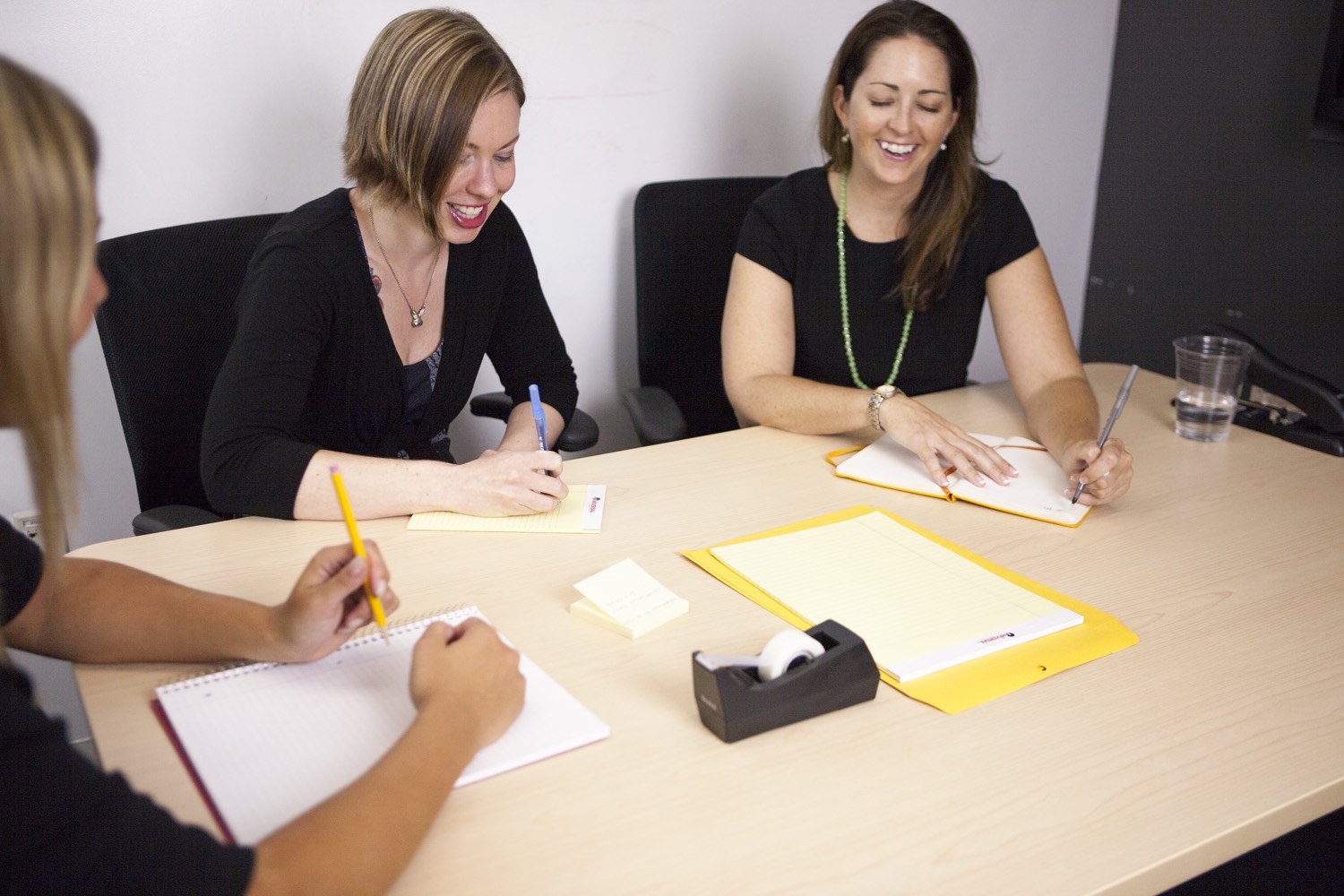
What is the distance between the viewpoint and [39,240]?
642mm

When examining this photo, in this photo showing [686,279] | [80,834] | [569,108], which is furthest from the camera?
[569,108]

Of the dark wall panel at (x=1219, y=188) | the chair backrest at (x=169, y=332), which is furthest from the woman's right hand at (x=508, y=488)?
the dark wall panel at (x=1219, y=188)

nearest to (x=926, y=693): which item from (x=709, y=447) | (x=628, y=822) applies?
(x=628, y=822)

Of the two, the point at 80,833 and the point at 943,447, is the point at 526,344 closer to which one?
the point at 943,447

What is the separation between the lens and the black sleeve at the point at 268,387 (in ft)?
4.22

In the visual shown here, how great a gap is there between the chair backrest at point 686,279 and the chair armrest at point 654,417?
0.21m

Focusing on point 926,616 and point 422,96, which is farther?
point 422,96

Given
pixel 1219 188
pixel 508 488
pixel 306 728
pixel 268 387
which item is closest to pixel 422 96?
pixel 268 387

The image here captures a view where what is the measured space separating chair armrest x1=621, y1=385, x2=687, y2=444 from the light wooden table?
374 millimetres

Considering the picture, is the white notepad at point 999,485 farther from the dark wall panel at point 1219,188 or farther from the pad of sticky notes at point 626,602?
the dark wall panel at point 1219,188

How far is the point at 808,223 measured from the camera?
6.23 ft

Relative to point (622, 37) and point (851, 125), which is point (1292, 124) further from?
point (622, 37)

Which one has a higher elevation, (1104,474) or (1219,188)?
(1219,188)

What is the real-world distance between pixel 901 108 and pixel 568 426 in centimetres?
77
